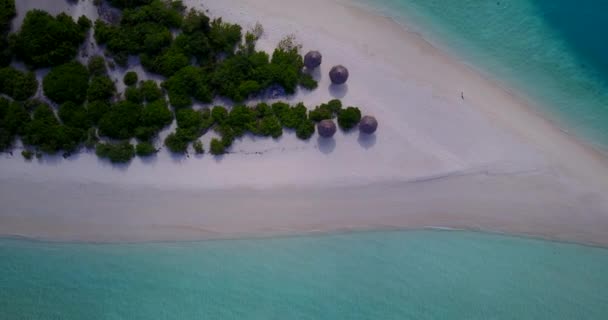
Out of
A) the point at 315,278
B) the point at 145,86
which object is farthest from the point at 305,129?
the point at 145,86

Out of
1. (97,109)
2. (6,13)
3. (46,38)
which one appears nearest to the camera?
(46,38)

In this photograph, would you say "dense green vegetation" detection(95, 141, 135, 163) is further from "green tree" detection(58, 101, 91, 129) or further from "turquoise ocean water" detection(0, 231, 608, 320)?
"turquoise ocean water" detection(0, 231, 608, 320)

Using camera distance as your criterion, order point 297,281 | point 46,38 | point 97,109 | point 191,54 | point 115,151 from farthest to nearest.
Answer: point 297,281 → point 191,54 → point 115,151 → point 97,109 → point 46,38

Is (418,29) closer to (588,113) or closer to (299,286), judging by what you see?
(588,113)

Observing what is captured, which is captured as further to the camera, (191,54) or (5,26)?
(191,54)

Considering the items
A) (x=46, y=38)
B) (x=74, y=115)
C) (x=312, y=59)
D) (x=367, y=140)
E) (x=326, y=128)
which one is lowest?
(x=367, y=140)

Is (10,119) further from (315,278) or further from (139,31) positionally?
(315,278)

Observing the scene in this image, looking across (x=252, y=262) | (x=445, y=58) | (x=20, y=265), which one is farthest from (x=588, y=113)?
(x=20, y=265)

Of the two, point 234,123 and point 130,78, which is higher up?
point 130,78
